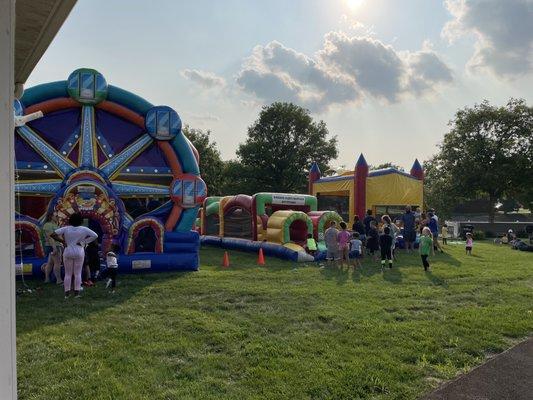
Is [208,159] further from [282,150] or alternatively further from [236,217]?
[236,217]

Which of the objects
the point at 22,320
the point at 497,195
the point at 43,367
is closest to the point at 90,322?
the point at 22,320

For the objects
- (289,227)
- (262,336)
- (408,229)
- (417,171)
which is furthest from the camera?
(417,171)

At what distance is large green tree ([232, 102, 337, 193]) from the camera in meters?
40.2

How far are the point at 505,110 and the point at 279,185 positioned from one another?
18.3 m

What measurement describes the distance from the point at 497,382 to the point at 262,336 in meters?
2.69

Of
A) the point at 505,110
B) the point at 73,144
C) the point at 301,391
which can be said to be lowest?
the point at 301,391

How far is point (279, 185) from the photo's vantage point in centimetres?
4031

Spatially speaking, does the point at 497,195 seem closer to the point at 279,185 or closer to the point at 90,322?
the point at 279,185

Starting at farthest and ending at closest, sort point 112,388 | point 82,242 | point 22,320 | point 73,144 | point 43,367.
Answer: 1. point 73,144
2. point 82,242
3. point 22,320
4. point 43,367
5. point 112,388

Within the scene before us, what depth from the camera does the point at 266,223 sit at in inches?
607

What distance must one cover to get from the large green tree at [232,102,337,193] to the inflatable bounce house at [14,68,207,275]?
92.3ft

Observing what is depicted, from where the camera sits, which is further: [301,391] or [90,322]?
[90,322]

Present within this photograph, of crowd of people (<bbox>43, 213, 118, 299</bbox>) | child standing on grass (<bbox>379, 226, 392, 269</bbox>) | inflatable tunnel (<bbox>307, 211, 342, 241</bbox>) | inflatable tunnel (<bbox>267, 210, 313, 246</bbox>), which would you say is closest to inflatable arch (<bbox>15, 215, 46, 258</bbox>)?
crowd of people (<bbox>43, 213, 118, 299</bbox>)

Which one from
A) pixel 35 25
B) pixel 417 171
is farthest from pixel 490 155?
pixel 35 25
